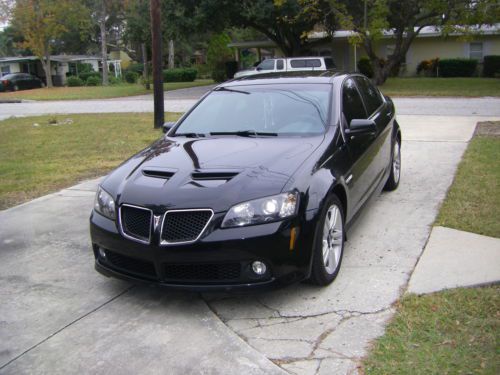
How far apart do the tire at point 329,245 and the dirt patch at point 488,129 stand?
749 centimetres

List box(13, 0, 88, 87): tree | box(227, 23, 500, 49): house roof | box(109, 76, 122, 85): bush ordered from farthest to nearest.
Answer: box(109, 76, 122, 85): bush, box(13, 0, 88, 87): tree, box(227, 23, 500, 49): house roof

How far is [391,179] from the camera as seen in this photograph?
22.6 feet

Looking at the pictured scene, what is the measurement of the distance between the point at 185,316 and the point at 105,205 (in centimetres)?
106

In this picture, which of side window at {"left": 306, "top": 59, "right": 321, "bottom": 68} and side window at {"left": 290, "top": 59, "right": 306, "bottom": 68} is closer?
side window at {"left": 306, "top": 59, "right": 321, "bottom": 68}

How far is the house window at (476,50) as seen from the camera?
36.6 metres

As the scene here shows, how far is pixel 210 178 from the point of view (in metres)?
4.02

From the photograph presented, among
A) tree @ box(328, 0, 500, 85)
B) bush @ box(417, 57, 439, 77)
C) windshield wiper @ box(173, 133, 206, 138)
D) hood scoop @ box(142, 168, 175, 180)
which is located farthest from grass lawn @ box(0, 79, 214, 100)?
hood scoop @ box(142, 168, 175, 180)

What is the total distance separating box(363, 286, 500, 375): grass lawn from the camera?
3.15 m

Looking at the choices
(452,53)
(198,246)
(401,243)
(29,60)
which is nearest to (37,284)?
(198,246)

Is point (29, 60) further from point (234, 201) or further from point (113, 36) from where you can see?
point (234, 201)

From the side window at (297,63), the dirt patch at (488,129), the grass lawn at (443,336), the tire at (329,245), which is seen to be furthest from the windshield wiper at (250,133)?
the side window at (297,63)

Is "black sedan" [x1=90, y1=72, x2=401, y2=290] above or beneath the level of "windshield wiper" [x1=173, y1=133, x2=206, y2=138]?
beneath

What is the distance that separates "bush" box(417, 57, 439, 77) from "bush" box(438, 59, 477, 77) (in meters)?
0.70

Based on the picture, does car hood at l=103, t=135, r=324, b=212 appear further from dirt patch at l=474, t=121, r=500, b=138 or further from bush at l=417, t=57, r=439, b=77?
bush at l=417, t=57, r=439, b=77
